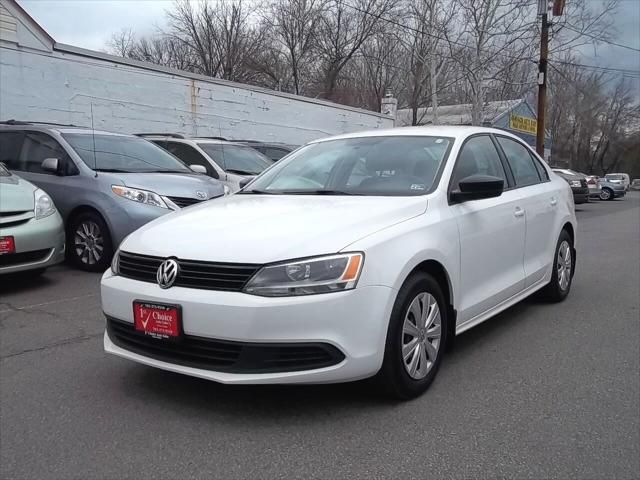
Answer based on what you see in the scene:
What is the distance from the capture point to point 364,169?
4.15 m

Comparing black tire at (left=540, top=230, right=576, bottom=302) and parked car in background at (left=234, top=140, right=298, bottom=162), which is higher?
parked car in background at (left=234, top=140, right=298, bottom=162)

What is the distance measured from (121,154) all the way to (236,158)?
8.60 feet

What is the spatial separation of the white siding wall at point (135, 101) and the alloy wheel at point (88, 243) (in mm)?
5692

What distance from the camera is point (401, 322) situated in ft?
10.3

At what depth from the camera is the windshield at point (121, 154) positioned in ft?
23.6

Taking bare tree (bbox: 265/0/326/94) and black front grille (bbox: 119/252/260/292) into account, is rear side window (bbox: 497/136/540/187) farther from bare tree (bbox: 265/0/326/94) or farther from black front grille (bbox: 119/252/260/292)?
bare tree (bbox: 265/0/326/94)

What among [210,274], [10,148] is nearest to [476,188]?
[210,274]

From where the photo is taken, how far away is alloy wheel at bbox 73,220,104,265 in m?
6.75

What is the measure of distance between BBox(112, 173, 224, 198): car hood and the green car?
0.96 m

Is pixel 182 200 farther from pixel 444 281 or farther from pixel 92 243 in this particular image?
pixel 444 281

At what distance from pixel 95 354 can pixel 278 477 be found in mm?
2088

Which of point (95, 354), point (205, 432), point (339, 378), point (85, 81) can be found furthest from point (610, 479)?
point (85, 81)

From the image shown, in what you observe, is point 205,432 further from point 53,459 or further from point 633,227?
point 633,227

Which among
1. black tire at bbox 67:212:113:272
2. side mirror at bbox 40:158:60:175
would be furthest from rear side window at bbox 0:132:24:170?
black tire at bbox 67:212:113:272
